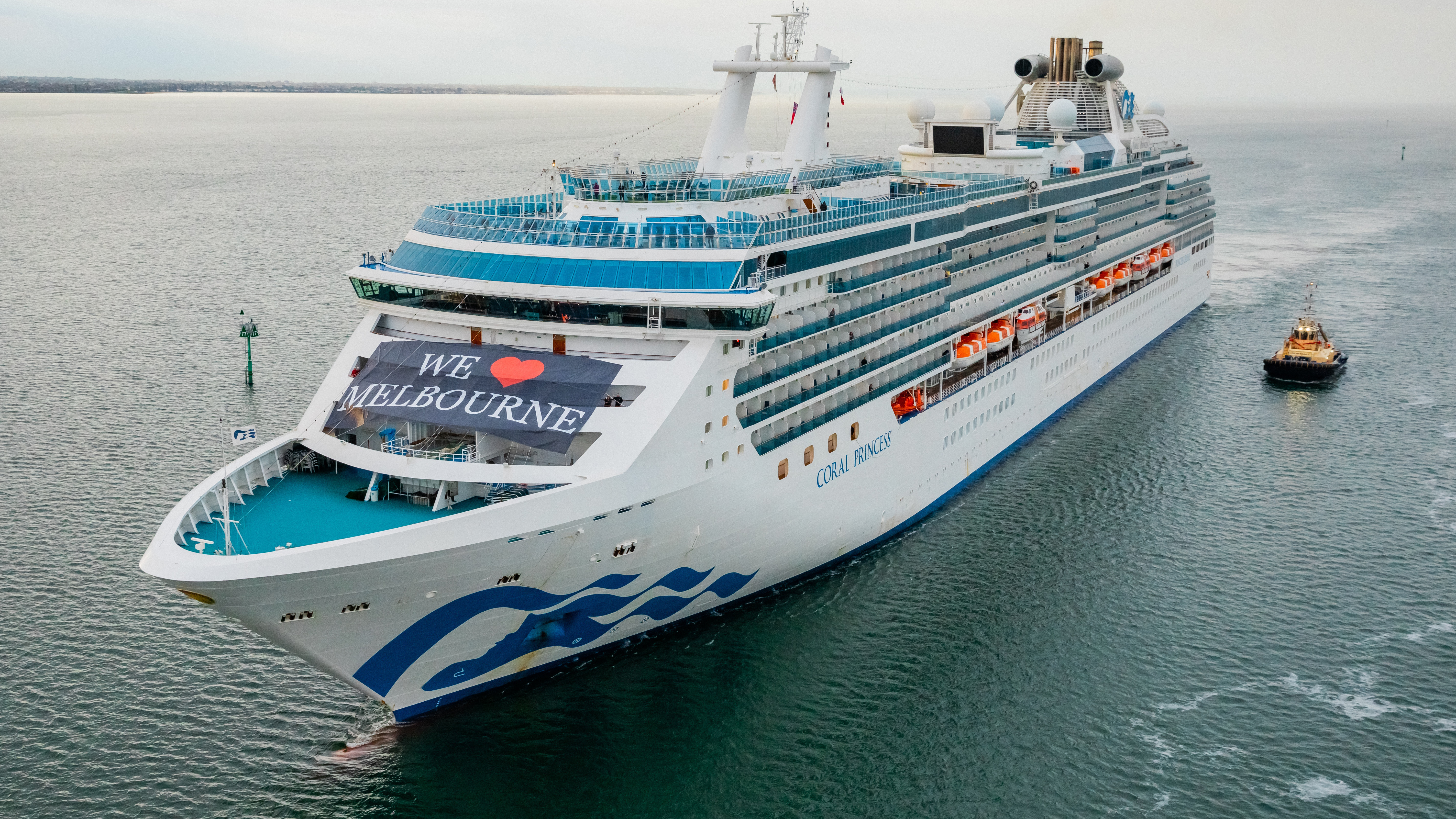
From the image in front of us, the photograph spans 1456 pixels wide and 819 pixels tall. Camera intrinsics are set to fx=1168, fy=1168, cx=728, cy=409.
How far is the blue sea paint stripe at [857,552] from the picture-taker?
27.1m

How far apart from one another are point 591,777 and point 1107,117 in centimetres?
4860

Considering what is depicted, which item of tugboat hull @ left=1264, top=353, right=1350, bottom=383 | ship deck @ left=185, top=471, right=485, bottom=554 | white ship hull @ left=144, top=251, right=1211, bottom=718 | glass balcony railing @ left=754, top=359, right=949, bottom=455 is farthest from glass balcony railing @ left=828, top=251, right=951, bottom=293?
tugboat hull @ left=1264, top=353, right=1350, bottom=383

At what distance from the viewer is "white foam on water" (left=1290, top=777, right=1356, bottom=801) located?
25.1 metres

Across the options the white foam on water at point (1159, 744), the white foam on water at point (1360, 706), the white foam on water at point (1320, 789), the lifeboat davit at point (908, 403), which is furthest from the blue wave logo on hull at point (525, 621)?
the white foam on water at point (1360, 706)

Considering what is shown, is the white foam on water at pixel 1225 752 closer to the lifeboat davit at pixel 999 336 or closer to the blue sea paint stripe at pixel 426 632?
the blue sea paint stripe at pixel 426 632

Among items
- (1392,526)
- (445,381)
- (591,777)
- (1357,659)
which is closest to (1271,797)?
(1357,659)

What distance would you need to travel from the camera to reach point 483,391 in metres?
27.8

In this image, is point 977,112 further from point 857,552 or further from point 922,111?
point 857,552

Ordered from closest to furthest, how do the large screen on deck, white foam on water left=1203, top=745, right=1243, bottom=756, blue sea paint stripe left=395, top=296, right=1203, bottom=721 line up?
white foam on water left=1203, top=745, right=1243, bottom=756 → blue sea paint stripe left=395, top=296, right=1203, bottom=721 → the large screen on deck

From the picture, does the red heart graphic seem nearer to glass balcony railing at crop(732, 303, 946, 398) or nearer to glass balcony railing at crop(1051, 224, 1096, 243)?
glass balcony railing at crop(732, 303, 946, 398)

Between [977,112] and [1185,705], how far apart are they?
3111 centimetres

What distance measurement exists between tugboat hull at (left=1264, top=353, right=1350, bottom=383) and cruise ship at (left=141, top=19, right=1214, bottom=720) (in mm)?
22031

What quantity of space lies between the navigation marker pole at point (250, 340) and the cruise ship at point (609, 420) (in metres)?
23.5

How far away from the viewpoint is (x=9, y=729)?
2653cm
